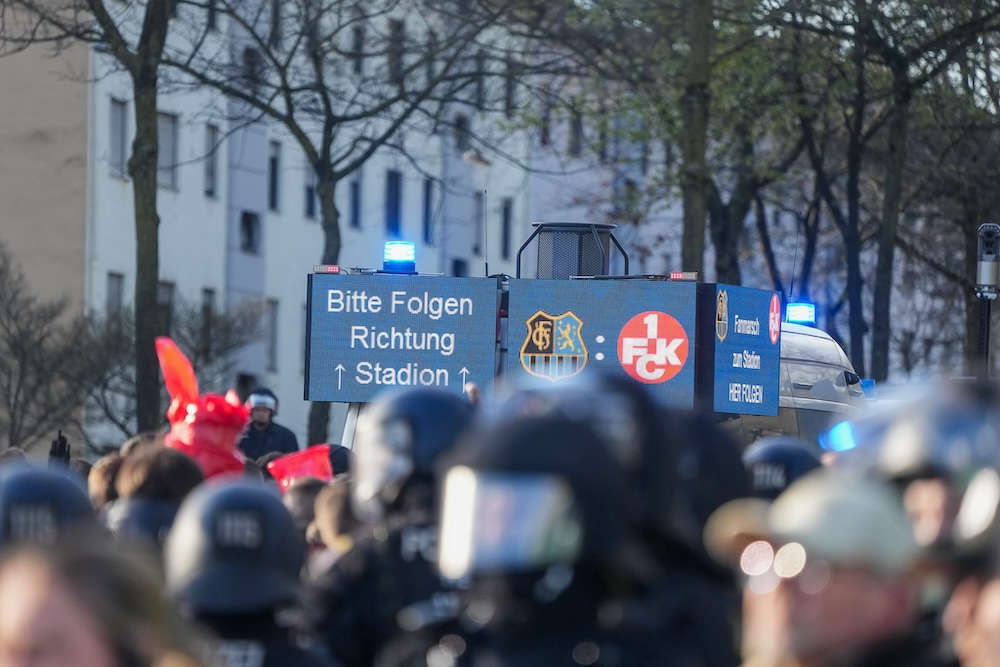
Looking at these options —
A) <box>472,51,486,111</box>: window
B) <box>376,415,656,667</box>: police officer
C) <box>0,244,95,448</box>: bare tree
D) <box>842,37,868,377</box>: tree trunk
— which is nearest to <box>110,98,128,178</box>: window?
<box>0,244,95,448</box>: bare tree

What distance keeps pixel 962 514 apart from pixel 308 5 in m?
18.9

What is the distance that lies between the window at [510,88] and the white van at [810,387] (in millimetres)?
5447

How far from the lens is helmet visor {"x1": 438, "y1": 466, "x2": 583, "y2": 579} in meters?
3.50

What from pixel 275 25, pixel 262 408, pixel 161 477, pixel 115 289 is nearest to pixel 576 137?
pixel 275 25

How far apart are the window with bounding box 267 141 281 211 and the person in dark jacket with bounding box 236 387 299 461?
29411 millimetres

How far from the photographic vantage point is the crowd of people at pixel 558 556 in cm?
350

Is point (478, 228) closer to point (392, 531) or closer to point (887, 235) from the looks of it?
point (887, 235)

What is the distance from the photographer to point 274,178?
144ft

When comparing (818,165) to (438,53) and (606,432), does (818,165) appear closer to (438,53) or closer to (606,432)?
(438,53)

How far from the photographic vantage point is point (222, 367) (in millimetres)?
34719

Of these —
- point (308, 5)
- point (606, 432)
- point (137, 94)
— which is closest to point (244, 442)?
point (137, 94)

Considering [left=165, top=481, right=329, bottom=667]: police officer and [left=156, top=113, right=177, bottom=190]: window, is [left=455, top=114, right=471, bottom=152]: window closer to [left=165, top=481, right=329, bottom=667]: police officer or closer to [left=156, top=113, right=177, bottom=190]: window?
[left=156, top=113, right=177, bottom=190]: window

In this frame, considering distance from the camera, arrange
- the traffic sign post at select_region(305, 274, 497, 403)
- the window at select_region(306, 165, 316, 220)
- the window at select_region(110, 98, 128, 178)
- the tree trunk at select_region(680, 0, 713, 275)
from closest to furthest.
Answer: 1. the traffic sign post at select_region(305, 274, 497, 403)
2. the tree trunk at select_region(680, 0, 713, 275)
3. the window at select_region(110, 98, 128, 178)
4. the window at select_region(306, 165, 316, 220)

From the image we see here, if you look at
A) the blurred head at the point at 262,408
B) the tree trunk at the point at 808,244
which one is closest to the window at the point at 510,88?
the blurred head at the point at 262,408
